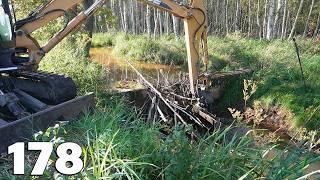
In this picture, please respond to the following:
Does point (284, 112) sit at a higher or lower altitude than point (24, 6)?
lower

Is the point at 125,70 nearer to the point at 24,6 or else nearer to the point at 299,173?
the point at 24,6

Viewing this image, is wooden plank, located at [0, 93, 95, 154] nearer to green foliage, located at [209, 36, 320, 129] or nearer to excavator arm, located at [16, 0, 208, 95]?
excavator arm, located at [16, 0, 208, 95]

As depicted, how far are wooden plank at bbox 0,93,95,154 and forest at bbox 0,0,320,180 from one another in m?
0.15

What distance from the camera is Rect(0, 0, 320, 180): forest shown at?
3018 mm

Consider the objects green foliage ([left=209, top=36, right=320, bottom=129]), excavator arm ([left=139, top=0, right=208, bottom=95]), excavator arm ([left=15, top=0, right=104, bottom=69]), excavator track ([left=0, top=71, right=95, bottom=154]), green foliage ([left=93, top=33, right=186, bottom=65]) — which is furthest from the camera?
green foliage ([left=93, top=33, right=186, bottom=65])

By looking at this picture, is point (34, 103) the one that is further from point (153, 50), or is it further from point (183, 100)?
point (153, 50)

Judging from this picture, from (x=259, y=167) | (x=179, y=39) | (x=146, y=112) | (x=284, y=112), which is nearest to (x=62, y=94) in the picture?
(x=146, y=112)

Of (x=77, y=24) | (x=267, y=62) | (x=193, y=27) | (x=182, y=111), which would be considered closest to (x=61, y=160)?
(x=77, y=24)

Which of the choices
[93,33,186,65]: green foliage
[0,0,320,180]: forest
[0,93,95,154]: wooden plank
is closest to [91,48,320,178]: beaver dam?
[0,0,320,180]: forest

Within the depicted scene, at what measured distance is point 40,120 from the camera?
453 centimetres

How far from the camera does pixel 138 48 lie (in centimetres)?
1528

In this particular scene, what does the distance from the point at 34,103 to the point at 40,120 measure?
21.7 inches

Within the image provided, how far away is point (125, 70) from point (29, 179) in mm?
9587

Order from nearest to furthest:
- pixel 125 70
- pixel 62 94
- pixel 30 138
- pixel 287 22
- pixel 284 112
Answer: pixel 30 138, pixel 62 94, pixel 284 112, pixel 125 70, pixel 287 22
